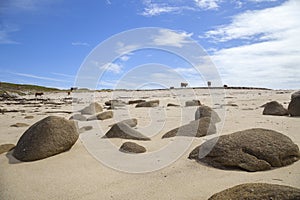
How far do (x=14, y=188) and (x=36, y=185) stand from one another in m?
0.28

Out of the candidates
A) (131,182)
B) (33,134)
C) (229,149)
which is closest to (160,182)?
(131,182)

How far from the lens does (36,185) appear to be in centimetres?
368

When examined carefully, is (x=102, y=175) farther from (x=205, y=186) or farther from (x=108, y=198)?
(x=205, y=186)

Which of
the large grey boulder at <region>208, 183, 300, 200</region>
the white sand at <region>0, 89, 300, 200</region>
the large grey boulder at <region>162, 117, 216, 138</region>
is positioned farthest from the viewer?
the large grey boulder at <region>162, 117, 216, 138</region>

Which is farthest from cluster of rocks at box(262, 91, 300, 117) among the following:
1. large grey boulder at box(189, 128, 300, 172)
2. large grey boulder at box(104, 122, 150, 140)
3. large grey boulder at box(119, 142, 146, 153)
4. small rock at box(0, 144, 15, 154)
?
small rock at box(0, 144, 15, 154)

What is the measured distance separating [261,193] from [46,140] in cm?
359

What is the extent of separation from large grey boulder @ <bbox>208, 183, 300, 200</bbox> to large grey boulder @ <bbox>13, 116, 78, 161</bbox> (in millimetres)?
3008

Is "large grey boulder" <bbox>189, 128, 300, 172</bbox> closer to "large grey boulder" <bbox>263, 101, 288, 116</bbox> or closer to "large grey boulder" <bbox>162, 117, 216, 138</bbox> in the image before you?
"large grey boulder" <bbox>162, 117, 216, 138</bbox>

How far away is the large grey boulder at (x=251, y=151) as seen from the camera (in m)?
3.83

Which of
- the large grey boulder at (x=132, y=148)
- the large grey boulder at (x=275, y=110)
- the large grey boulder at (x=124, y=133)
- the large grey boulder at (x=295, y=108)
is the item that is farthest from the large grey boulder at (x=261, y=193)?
the large grey boulder at (x=275, y=110)

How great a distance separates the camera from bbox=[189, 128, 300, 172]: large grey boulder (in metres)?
3.83

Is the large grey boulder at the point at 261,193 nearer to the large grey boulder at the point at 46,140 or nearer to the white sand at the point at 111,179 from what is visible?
the white sand at the point at 111,179

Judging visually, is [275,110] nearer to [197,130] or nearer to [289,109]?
[289,109]

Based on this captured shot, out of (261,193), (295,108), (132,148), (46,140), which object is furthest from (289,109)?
(46,140)
